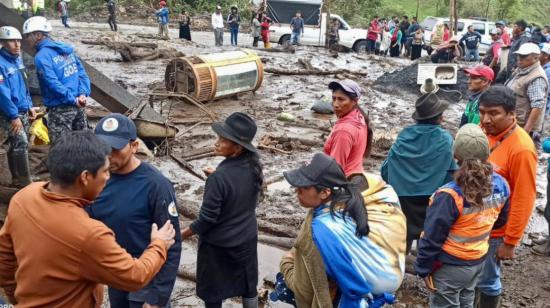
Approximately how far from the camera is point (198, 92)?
10.5m

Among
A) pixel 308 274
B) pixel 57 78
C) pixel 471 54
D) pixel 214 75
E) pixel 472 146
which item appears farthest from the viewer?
pixel 471 54

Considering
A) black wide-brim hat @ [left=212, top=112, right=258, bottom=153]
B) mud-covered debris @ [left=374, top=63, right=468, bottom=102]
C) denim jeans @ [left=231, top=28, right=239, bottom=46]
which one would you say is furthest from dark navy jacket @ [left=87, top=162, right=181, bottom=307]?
denim jeans @ [left=231, top=28, right=239, bottom=46]

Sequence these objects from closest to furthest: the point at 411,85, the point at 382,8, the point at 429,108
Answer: the point at 429,108 → the point at 411,85 → the point at 382,8

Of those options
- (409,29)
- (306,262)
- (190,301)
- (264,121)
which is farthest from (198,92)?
(409,29)

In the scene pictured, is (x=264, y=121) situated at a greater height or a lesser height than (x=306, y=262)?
lesser

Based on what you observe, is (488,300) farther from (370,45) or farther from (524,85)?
(370,45)

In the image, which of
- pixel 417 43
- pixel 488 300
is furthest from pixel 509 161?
pixel 417 43

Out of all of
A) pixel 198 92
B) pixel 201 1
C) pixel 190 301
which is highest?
pixel 201 1

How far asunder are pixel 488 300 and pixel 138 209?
2703mm

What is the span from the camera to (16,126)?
5.37 metres

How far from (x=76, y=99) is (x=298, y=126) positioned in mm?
5039

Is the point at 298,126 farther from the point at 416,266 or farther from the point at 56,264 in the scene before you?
the point at 56,264

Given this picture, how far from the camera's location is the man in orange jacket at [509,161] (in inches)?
129

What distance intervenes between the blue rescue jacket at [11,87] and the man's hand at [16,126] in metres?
0.05
